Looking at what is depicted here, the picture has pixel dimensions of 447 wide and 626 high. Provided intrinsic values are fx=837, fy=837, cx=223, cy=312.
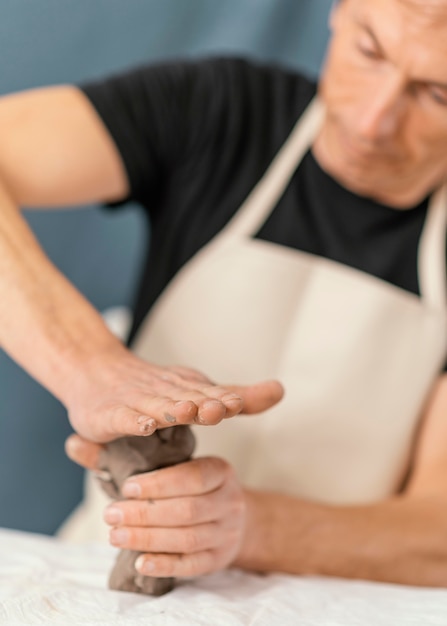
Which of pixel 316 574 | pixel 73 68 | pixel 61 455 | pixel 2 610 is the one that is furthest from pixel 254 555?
pixel 73 68

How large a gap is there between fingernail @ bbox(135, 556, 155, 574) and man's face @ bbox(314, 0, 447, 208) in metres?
0.67

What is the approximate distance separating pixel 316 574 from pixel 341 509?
107 millimetres

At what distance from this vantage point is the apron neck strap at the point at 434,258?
136 centimetres

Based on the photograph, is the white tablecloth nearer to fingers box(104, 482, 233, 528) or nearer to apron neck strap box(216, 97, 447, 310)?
fingers box(104, 482, 233, 528)

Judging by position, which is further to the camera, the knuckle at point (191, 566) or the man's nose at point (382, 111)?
the man's nose at point (382, 111)

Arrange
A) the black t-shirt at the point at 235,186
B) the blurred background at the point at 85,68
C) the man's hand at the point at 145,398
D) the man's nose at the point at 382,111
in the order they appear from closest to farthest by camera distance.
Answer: the man's hand at the point at 145,398 < the man's nose at the point at 382,111 < the black t-shirt at the point at 235,186 < the blurred background at the point at 85,68

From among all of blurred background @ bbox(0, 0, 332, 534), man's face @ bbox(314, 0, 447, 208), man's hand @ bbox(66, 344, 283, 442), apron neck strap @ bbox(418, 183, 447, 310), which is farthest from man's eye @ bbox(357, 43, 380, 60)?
blurred background @ bbox(0, 0, 332, 534)

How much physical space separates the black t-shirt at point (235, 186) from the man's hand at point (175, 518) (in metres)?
0.54

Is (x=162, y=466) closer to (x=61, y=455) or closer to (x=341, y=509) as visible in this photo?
(x=341, y=509)

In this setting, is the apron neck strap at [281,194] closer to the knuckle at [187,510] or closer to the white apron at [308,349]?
the white apron at [308,349]

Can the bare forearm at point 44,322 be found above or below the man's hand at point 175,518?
above

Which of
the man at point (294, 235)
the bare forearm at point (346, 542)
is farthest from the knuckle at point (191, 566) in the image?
the man at point (294, 235)

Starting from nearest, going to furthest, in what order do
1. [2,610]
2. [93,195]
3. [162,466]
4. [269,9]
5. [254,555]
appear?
1. [2,610]
2. [162,466]
3. [254,555]
4. [93,195]
5. [269,9]

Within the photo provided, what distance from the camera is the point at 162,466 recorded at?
91cm
